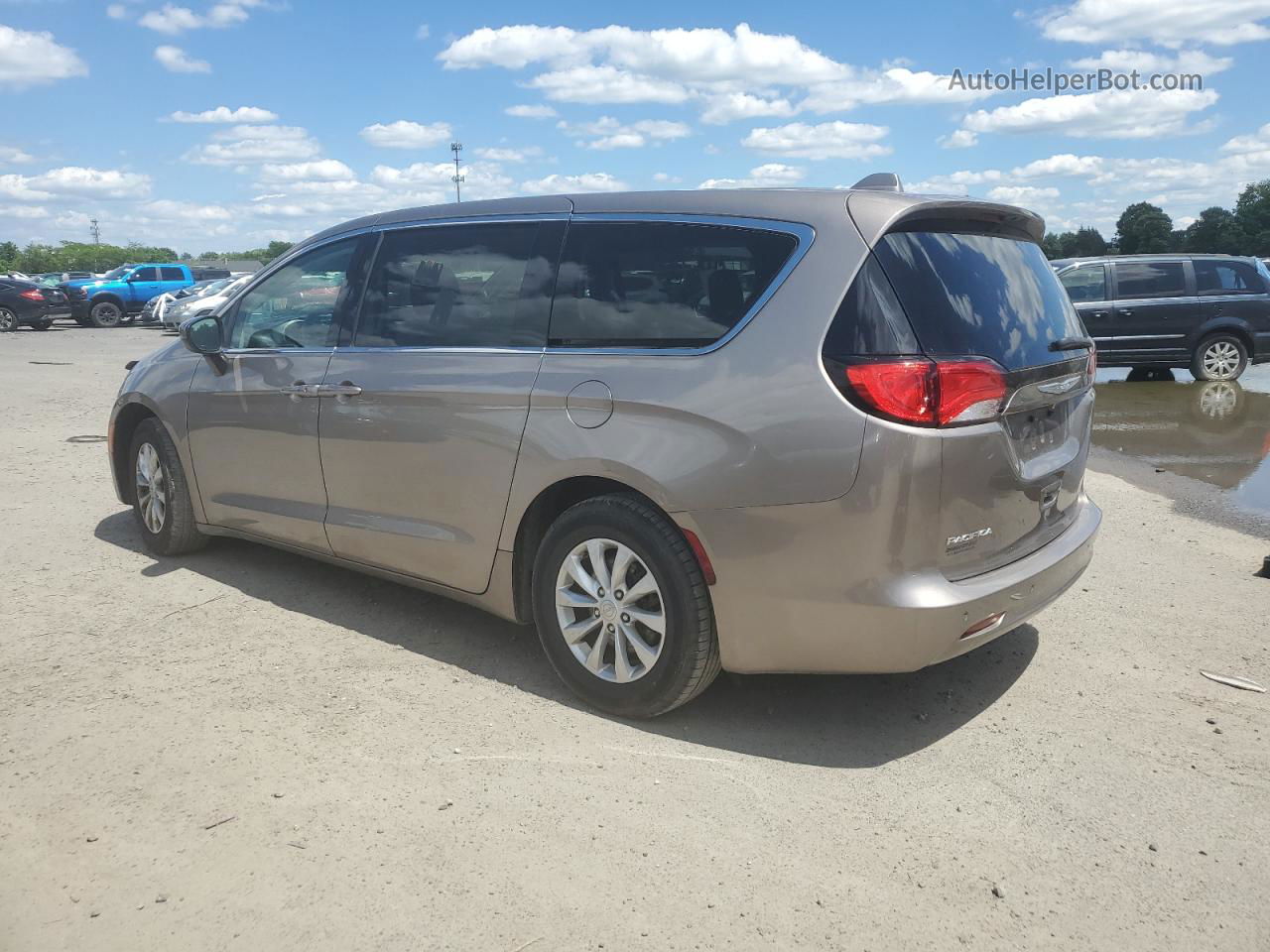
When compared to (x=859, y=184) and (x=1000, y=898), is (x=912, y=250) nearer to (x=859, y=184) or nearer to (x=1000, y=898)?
(x=859, y=184)

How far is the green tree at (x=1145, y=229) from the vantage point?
2365 inches

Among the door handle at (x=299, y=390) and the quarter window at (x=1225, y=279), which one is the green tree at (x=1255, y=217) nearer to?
the quarter window at (x=1225, y=279)

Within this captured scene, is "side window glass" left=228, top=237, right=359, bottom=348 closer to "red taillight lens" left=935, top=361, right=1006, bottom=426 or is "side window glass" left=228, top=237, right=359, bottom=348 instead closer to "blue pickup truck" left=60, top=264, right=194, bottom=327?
"red taillight lens" left=935, top=361, right=1006, bottom=426

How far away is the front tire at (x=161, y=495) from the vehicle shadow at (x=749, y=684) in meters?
0.25

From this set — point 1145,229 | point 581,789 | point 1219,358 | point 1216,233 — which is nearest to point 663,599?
point 581,789

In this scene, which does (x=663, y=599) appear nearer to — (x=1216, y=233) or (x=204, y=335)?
(x=204, y=335)

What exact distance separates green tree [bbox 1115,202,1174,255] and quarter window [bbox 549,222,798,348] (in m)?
62.3

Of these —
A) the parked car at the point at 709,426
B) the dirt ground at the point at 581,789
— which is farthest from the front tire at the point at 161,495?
the parked car at the point at 709,426

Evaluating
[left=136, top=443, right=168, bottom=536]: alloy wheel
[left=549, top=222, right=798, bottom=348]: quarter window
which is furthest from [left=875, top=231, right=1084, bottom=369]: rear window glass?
[left=136, top=443, right=168, bottom=536]: alloy wheel

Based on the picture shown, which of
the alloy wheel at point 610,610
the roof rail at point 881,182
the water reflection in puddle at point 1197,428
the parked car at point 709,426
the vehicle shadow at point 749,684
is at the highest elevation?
the roof rail at point 881,182

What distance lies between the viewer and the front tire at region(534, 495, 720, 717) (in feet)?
11.8

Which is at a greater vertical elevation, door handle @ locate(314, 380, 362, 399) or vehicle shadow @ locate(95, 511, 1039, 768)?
door handle @ locate(314, 380, 362, 399)

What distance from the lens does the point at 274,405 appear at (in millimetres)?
4988

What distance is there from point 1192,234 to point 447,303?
269 feet
